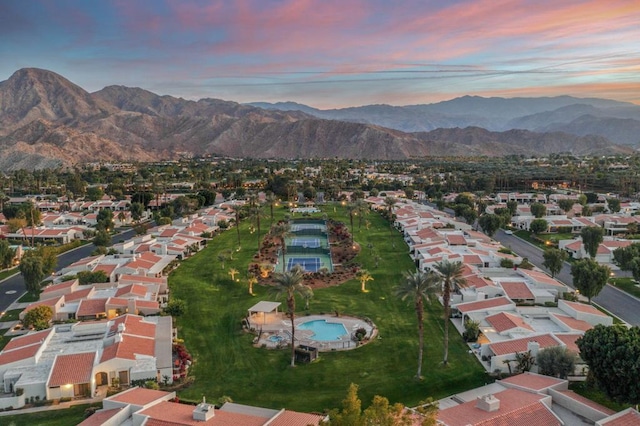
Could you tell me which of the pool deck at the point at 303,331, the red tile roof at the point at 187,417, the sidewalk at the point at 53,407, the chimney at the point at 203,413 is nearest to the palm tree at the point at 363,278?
the pool deck at the point at 303,331

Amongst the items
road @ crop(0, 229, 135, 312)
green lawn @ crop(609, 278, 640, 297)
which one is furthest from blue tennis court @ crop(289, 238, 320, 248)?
green lawn @ crop(609, 278, 640, 297)

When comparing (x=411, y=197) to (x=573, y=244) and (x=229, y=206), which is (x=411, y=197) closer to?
(x=229, y=206)

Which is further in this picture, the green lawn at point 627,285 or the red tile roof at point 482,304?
the green lawn at point 627,285

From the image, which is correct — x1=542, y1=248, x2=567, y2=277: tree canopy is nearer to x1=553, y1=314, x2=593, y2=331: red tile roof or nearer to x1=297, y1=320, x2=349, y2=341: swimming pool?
x1=553, y1=314, x2=593, y2=331: red tile roof

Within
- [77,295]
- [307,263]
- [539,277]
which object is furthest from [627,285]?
[77,295]

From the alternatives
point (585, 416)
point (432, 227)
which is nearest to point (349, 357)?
point (585, 416)

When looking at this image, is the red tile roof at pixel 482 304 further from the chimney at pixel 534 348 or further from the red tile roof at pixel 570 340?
the chimney at pixel 534 348
